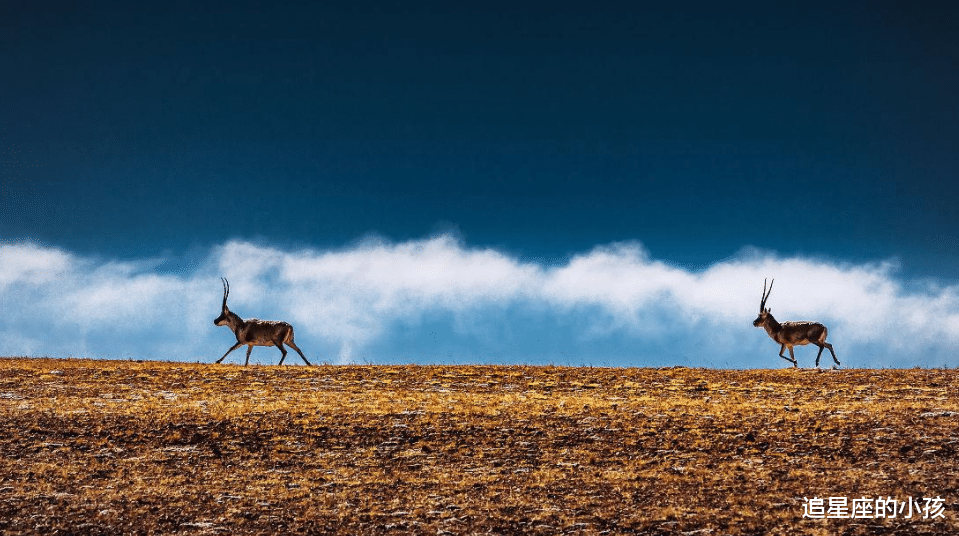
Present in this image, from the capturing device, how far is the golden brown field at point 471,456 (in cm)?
1214

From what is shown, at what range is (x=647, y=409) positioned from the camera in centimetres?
1845

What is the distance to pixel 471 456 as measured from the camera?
49.8 ft

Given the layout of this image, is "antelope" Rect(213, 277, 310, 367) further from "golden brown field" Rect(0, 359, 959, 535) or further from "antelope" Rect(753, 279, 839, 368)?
"antelope" Rect(753, 279, 839, 368)

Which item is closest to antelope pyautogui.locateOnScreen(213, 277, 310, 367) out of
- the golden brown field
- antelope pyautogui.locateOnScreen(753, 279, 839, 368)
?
the golden brown field

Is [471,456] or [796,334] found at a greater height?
[796,334]

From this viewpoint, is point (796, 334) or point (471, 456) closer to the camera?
point (471, 456)

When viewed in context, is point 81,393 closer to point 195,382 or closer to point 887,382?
point 195,382

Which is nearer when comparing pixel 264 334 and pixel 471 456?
pixel 471 456

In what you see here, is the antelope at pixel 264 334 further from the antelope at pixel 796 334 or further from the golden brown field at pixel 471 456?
the antelope at pixel 796 334

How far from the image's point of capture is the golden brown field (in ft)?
39.8

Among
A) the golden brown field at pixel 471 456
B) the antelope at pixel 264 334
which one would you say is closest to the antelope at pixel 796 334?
the golden brown field at pixel 471 456

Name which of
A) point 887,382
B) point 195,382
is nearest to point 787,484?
point 887,382

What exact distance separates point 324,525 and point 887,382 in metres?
17.5

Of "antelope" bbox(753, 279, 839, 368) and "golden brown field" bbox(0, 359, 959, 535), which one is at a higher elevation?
"antelope" bbox(753, 279, 839, 368)
